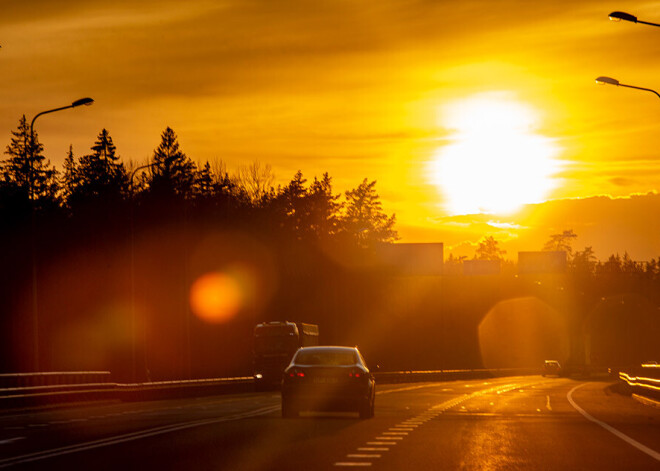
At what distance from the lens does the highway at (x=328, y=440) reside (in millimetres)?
15305

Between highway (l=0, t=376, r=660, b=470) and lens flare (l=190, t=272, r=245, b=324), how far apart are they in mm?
71900

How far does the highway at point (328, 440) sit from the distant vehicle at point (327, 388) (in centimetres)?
37

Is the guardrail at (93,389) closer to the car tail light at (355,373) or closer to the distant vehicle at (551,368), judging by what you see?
the car tail light at (355,373)

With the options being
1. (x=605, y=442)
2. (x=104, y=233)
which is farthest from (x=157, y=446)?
(x=104, y=233)

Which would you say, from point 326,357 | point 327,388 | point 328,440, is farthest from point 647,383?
point 328,440

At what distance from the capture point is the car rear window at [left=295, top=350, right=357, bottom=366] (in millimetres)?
27688

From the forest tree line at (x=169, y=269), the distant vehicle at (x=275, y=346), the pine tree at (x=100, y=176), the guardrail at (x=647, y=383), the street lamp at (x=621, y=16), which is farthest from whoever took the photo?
the pine tree at (x=100, y=176)

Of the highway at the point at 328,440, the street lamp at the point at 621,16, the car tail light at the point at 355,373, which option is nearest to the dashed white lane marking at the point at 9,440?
the highway at the point at 328,440

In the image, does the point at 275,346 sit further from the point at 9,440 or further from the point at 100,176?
the point at 100,176

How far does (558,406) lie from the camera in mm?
34938

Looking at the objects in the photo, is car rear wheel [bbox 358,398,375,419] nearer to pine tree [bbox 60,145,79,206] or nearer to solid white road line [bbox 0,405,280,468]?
solid white road line [bbox 0,405,280,468]

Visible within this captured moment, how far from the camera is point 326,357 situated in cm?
2795

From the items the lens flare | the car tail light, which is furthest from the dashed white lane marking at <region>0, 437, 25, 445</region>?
the lens flare

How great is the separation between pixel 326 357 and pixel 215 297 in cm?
7656
